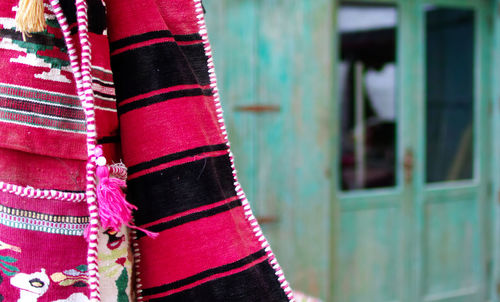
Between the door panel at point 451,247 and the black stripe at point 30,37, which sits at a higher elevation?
the black stripe at point 30,37

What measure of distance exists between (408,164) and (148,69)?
9.24 ft

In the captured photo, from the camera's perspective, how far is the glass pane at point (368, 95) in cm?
305

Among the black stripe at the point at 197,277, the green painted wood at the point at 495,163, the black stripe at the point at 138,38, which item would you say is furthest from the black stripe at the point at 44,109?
the green painted wood at the point at 495,163

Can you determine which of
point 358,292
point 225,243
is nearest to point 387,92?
point 358,292

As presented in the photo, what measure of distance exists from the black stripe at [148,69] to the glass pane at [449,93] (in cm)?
293

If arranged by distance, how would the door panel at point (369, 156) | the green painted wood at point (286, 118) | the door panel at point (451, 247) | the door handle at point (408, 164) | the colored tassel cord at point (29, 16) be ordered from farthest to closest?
the door panel at point (451, 247)
the door handle at point (408, 164)
the door panel at point (369, 156)
the green painted wood at point (286, 118)
the colored tassel cord at point (29, 16)

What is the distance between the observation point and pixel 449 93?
3.45 metres

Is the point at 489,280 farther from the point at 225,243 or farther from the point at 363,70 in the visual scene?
the point at 225,243

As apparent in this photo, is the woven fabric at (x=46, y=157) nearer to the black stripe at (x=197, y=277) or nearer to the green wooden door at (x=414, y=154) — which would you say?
the black stripe at (x=197, y=277)

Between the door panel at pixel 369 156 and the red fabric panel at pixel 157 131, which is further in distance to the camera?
the door panel at pixel 369 156

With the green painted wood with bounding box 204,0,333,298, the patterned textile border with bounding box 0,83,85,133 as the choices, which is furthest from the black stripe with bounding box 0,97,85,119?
the green painted wood with bounding box 204,0,333,298

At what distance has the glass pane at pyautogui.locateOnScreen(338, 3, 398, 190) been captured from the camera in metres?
3.05

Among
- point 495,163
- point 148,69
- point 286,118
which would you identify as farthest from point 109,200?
point 495,163

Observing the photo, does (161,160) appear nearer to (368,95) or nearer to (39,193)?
(39,193)
